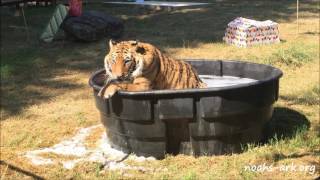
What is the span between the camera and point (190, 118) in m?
5.35

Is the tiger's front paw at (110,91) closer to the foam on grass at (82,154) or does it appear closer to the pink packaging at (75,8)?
the foam on grass at (82,154)

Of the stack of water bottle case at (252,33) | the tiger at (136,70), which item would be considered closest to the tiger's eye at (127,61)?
the tiger at (136,70)

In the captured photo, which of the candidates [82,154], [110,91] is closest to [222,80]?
[110,91]

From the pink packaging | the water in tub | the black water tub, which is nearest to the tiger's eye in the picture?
the black water tub

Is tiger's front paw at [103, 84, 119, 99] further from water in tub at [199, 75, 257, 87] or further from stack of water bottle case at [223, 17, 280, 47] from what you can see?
stack of water bottle case at [223, 17, 280, 47]

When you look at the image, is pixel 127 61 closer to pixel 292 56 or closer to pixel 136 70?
pixel 136 70

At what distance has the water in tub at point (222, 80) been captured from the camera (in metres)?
6.63

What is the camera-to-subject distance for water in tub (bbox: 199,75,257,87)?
6.63 metres

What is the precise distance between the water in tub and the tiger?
3.26 feet

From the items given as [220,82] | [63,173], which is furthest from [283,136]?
[63,173]

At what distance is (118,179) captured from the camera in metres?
5.13

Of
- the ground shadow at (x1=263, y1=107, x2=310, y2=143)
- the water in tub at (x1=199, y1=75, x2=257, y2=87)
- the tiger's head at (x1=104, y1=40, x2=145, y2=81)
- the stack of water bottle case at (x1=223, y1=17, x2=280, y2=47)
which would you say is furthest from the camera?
the stack of water bottle case at (x1=223, y1=17, x2=280, y2=47)

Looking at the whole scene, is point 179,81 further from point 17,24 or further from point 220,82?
point 17,24

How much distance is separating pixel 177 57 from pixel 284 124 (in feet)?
14.8
